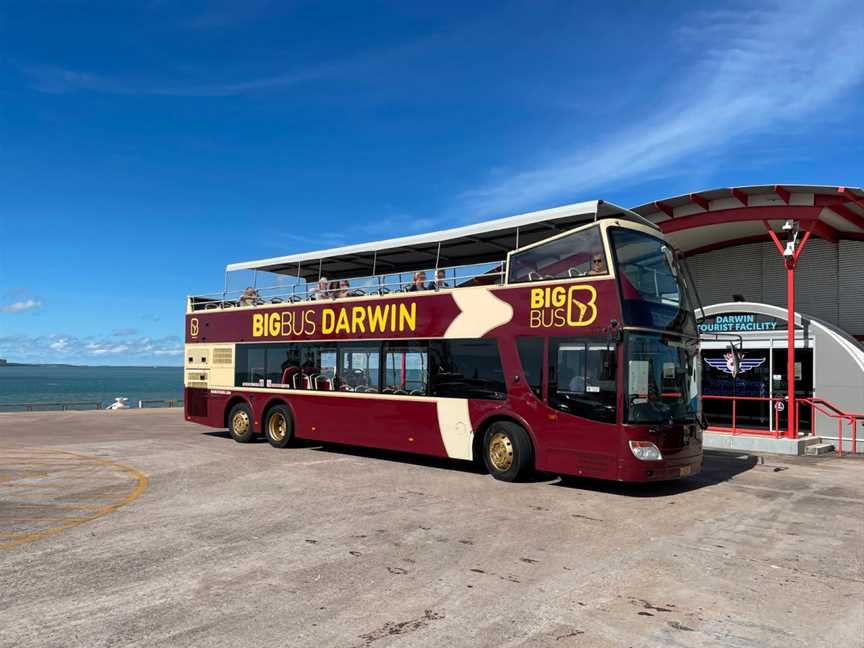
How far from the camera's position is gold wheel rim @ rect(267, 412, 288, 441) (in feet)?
48.5

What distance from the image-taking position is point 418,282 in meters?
12.5

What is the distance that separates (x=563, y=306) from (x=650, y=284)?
4.42 ft

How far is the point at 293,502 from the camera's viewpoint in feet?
28.9

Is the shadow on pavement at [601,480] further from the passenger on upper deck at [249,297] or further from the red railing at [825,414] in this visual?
the passenger on upper deck at [249,297]

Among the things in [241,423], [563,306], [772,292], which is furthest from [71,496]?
[772,292]

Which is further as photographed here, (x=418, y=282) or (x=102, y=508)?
(x=418, y=282)

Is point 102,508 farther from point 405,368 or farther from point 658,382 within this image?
point 658,382

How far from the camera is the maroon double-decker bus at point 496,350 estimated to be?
31.2 feet

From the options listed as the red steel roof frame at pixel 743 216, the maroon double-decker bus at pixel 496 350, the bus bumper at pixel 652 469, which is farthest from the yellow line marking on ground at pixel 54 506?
the red steel roof frame at pixel 743 216

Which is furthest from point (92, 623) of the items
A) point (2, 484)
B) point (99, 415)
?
point (99, 415)

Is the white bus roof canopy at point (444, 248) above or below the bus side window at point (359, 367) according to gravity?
above

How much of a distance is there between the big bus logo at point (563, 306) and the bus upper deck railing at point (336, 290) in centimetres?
99

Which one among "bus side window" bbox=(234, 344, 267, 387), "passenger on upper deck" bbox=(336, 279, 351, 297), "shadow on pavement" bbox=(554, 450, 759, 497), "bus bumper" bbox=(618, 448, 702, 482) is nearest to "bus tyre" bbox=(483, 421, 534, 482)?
"shadow on pavement" bbox=(554, 450, 759, 497)

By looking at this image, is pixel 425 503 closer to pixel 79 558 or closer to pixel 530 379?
pixel 530 379
